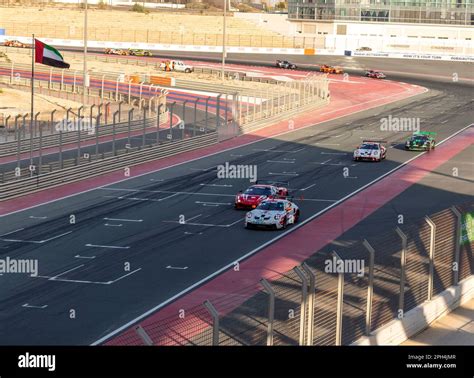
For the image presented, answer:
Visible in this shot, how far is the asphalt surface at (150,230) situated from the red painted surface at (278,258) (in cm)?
62

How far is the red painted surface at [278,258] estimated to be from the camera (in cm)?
1762

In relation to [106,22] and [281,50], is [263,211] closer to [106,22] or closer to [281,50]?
[281,50]

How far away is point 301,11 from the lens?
502 ft

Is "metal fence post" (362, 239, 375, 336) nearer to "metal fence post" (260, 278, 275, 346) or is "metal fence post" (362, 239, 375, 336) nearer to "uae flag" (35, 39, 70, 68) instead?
"metal fence post" (260, 278, 275, 346)

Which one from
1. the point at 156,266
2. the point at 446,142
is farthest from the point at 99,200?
the point at 446,142

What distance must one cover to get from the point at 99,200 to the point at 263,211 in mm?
8021

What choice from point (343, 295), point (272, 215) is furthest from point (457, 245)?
point (272, 215)

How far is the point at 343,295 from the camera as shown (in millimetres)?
19109

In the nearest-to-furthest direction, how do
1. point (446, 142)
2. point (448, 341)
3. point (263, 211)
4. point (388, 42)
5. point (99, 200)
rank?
point (448, 341) → point (263, 211) → point (99, 200) → point (446, 142) → point (388, 42)

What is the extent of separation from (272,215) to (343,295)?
1892cm

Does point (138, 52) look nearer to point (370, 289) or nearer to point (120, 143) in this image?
point (120, 143)

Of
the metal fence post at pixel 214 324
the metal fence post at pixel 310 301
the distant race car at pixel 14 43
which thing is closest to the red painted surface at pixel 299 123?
the metal fence post at pixel 310 301
